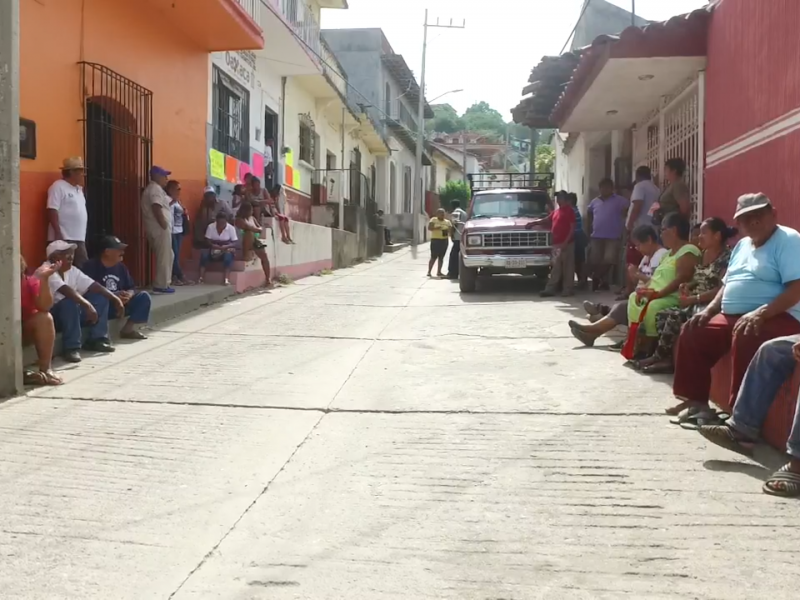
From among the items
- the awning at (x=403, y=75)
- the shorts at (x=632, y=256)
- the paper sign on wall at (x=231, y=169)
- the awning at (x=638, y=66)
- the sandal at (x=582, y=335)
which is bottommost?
the sandal at (x=582, y=335)

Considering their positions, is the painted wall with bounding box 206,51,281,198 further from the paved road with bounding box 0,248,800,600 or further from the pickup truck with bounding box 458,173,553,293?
the paved road with bounding box 0,248,800,600

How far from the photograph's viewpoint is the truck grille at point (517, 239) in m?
12.2

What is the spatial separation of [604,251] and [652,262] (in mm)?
4439

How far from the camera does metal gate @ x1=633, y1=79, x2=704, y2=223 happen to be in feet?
29.4

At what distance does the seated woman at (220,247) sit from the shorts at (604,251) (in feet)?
17.5

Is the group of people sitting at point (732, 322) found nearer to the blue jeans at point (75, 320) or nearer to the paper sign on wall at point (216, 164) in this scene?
the blue jeans at point (75, 320)

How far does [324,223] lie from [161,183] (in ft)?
34.1

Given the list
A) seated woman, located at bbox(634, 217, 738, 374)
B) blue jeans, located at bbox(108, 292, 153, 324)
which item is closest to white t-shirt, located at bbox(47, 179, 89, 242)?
blue jeans, located at bbox(108, 292, 153, 324)

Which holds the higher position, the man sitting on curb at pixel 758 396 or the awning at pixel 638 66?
the awning at pixel 638 66

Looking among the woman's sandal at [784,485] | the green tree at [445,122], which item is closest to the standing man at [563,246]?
the woman's sandal at [784,485]

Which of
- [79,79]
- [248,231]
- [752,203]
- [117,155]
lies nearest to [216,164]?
[248,231]

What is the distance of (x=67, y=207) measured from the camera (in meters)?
7.88

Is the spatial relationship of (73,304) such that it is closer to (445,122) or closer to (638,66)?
(638,66)

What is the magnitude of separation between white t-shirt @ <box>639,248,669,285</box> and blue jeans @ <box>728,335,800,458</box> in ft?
9.88
